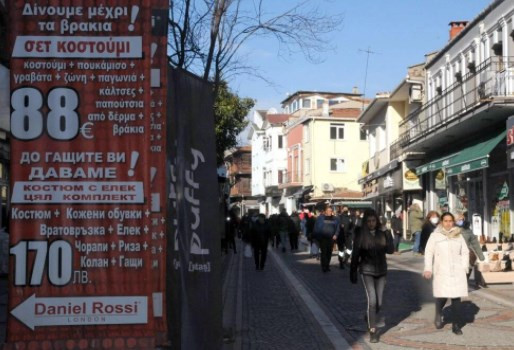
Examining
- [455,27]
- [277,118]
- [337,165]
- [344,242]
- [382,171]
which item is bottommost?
[344,242]

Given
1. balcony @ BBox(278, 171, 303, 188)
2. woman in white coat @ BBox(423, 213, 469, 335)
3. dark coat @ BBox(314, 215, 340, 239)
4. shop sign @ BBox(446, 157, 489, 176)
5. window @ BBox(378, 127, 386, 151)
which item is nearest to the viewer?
woman in white coat @ BBox(423, 213, 469, 335)

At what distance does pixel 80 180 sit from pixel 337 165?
60564 mm

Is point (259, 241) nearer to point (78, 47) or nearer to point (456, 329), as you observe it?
point (456, 329)

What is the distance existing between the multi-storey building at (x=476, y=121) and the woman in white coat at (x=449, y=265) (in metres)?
11.8

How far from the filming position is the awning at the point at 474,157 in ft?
75.4

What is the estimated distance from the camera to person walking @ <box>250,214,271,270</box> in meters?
21.3

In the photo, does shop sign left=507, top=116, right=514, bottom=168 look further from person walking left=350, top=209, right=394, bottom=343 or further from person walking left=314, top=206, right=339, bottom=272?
person walking left=350, top=209, right=394, bottom=343

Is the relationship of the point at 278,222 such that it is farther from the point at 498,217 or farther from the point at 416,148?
the point at 498,217

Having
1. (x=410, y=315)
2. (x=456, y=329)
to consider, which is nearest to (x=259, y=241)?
(x=410, y=315)

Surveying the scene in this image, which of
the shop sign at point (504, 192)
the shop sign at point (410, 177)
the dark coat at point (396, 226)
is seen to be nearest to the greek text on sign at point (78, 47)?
the shop sign at point (504, 192)

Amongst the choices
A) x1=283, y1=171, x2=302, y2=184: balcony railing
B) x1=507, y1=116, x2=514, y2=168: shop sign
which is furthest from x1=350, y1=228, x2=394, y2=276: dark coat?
x1=283, y1=171, x2=302, y2=184: balcony railing

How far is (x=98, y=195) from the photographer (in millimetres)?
5750

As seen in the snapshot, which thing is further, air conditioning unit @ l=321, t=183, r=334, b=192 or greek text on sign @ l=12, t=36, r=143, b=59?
air conditioning unit @ l=321, t=183, r=334, b=192

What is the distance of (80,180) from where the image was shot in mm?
5742
